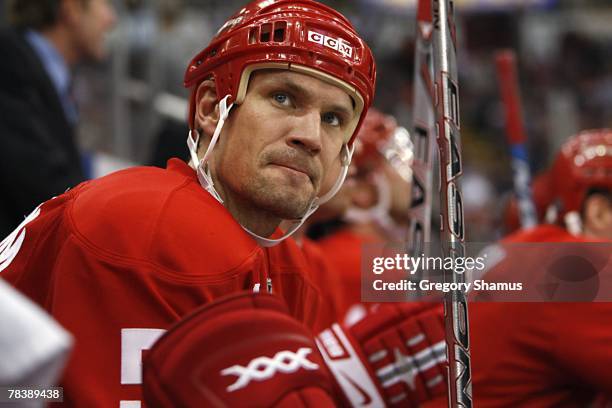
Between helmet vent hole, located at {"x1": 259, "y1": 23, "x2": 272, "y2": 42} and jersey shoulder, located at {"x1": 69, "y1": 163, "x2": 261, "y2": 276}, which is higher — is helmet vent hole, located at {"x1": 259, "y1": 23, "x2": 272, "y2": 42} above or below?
above

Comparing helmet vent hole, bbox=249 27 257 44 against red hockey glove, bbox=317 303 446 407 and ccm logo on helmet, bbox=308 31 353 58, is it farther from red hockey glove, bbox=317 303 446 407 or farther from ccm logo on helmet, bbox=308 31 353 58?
red hockey glove, bbox=317 303 446 407

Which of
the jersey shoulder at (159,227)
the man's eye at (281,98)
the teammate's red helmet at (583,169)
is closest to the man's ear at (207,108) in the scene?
the man's eye at (281,98)

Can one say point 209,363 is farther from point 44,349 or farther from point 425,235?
point 425,235

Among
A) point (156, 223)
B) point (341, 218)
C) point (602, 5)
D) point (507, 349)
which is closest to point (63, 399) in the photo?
point (156, 223)

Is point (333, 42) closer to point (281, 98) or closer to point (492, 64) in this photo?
point (281, 98)

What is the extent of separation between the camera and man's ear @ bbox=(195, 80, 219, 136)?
179 centimetres

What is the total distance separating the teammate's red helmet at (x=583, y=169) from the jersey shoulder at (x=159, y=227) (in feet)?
4.95

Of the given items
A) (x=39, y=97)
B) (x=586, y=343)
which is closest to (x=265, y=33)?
(x=586, y=343)

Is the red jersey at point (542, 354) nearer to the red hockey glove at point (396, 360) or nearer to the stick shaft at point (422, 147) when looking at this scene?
the red hockey glove at point (396, 360)

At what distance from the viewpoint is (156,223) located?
4.70 feet

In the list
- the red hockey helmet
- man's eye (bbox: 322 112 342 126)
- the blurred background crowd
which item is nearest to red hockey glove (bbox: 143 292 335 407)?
man's eye (bbox: 322 112 342 126)

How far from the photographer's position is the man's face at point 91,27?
133 inches

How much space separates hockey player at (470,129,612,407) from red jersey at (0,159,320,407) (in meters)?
0.54

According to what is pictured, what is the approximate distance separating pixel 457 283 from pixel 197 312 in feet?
1.80
